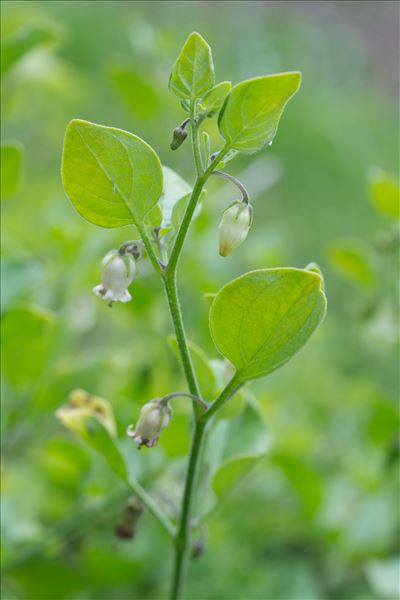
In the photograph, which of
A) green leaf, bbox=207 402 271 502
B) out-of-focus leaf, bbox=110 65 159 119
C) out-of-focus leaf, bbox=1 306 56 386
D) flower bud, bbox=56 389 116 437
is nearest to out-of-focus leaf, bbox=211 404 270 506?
green leaf, bbox=207 402 271 502

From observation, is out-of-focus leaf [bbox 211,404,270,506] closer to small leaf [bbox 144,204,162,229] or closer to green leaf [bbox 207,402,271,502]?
green leaf [bbox 207,402,271,502]

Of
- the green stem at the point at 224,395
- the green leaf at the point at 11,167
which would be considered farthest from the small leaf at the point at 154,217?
the green leaf at the point at 11,167

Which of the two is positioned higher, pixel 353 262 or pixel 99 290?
pixel 353 262

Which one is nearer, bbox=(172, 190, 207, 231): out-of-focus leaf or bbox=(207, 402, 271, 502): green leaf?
bbox=(172, 190, 207, 231): out-of-focus leaf

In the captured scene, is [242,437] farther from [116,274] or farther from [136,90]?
[136,90]

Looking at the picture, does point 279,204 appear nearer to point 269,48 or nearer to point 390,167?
point 390,167

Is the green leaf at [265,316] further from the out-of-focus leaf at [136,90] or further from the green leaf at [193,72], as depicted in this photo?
the out-of-focus leaf at [136,90]

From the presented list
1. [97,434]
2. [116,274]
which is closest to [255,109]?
[116,274]
